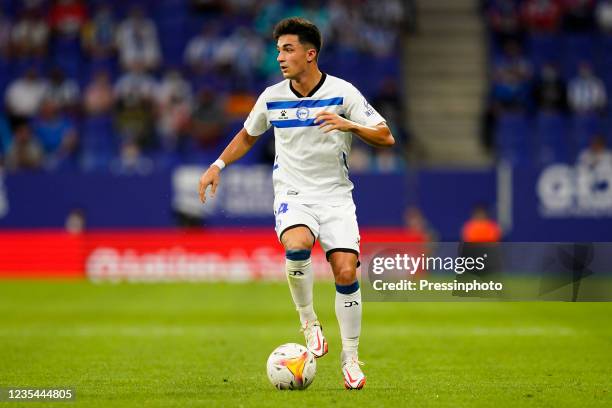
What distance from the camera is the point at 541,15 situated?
2638 centimetres

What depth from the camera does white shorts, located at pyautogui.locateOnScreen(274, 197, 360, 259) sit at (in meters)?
8.50

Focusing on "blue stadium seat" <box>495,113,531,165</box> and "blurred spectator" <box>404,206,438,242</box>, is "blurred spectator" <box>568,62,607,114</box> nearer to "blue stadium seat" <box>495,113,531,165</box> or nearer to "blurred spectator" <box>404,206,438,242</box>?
"blue stadium seat" <box>495,113,531,165</box>

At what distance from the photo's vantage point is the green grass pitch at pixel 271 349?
823 cm

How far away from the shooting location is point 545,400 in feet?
26.3

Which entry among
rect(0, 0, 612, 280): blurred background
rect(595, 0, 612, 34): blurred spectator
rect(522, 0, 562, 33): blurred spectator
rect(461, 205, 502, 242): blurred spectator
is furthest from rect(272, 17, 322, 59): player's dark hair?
rect(595, 0, 612, 34): blurred spectator

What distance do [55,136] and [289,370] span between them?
16.5m

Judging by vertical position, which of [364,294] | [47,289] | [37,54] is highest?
[37,54]

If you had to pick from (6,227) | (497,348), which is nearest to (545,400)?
(497,348)

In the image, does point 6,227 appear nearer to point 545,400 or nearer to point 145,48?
point 145,48

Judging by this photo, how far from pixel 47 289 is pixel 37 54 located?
697 cm

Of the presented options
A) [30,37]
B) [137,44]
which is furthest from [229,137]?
[30,37]

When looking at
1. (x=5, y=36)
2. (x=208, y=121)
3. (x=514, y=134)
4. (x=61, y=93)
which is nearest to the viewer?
(x=208, y=121)

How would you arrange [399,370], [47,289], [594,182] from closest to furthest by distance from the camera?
[399,370]
[47,289]
[594,182]

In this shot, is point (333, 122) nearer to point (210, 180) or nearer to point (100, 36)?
point (210, 180)
